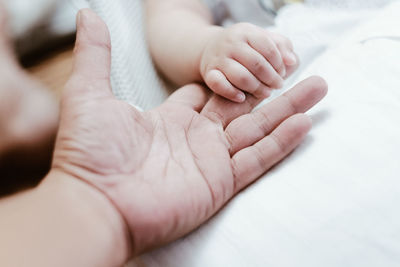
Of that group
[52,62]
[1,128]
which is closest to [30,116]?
[1,128]

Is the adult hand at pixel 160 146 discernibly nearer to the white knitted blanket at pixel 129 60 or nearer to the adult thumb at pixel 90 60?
the adult thumb at pixel 90 60

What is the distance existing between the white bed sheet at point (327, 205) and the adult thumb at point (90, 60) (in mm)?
188

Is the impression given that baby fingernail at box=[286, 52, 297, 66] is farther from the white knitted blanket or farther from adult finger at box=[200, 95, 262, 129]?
the white knitted blanket

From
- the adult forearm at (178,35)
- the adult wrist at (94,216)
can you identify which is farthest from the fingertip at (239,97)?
the adult wrist at (94,216)

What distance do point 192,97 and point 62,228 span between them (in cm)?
26

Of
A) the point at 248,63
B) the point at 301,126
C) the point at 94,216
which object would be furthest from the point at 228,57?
the point at 94,216

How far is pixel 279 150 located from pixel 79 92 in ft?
0.75

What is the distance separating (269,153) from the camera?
0.41 metres

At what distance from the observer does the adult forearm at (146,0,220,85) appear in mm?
569

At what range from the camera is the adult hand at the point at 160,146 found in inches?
14.1

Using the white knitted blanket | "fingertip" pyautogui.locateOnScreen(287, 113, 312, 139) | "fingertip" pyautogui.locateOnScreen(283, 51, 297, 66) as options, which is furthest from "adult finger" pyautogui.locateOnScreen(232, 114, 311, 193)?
the white knitted blanket

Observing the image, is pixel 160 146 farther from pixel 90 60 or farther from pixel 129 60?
pixel 129 60

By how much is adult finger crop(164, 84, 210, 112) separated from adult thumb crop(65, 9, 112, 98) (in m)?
0.12

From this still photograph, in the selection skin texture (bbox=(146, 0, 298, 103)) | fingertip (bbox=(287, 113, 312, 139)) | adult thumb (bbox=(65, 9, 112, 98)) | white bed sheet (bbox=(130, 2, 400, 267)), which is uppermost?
adult thumb (bbox=(65, 9, 112, 98))
